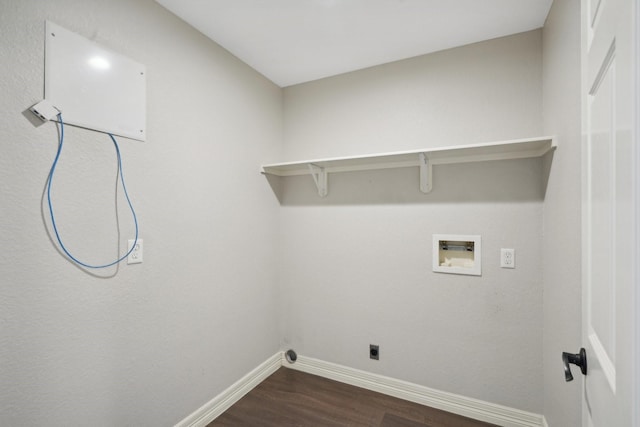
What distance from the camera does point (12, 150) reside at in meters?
1.11

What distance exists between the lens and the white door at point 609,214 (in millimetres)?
480

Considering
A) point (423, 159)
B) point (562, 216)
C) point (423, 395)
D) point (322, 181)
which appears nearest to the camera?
point (562, 216)

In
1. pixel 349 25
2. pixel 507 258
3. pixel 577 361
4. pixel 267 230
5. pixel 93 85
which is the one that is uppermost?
pixel 349 25

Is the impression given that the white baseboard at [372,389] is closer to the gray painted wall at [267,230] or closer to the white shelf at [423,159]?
the gray painted wall at [267,230]

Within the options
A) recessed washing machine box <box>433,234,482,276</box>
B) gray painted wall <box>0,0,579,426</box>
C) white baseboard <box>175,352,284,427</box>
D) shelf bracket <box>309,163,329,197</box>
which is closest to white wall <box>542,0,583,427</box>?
gray painted wall <box>0,0,579,426</box>

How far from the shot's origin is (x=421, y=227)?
213 centimetres

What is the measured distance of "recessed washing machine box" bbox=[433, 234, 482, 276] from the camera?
1972 millimetres

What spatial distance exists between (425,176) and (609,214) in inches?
58.1

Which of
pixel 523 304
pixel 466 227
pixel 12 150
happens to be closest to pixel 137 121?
pixel 12 150

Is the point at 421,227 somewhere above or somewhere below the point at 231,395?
above

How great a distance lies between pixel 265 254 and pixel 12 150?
1.65 metres

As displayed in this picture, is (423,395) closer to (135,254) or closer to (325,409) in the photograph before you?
(325,409)

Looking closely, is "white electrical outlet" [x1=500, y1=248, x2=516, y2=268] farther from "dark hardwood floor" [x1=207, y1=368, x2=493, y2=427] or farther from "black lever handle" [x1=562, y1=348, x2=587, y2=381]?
"black lever handle" [x1=562, y1=348, x2=587, y2=381]

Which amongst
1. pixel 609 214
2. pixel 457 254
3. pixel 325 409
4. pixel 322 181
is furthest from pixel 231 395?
pixel 609 214
